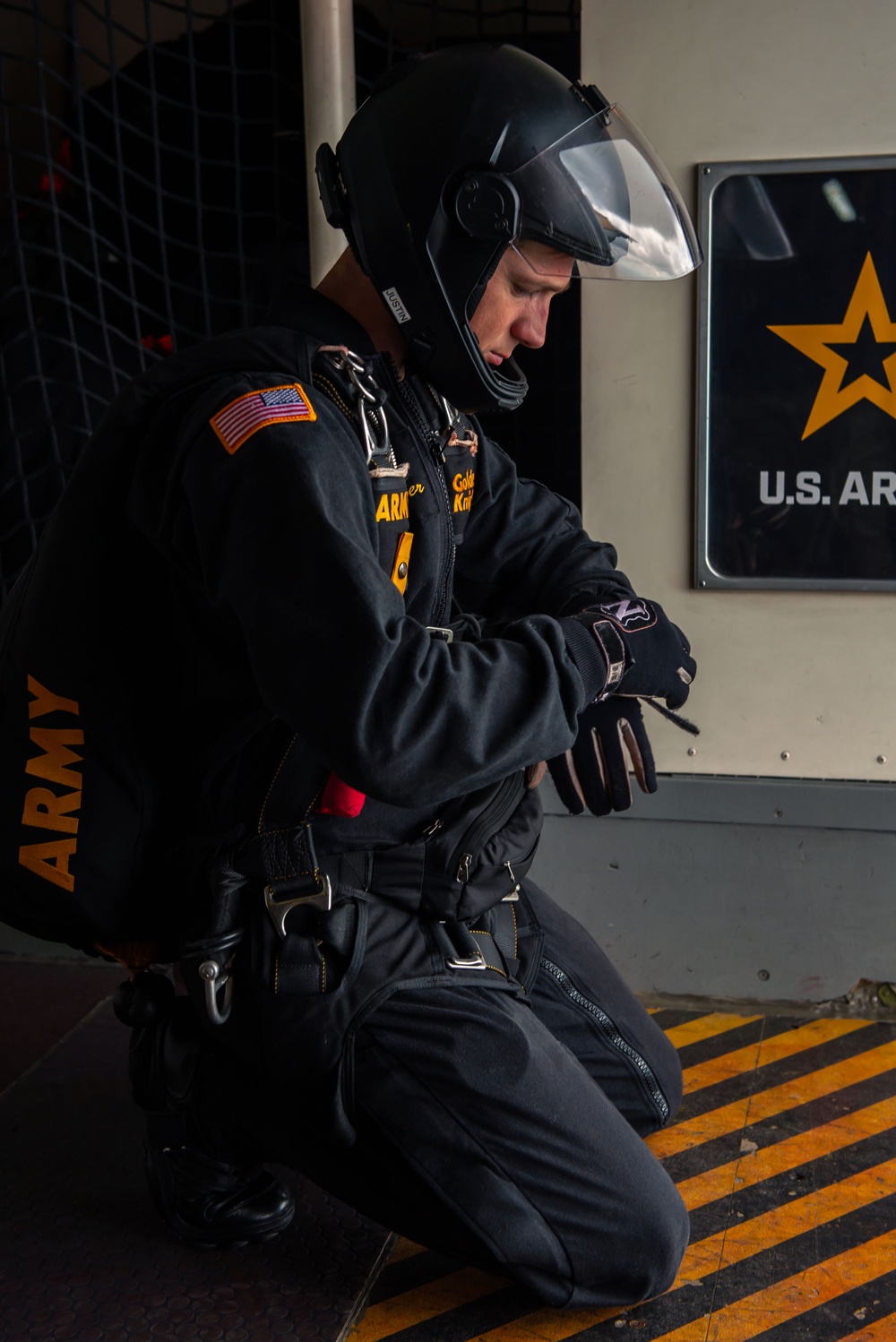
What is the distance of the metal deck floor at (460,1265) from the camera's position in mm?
1913

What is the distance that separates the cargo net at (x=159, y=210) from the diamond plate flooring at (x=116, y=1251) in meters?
1.43

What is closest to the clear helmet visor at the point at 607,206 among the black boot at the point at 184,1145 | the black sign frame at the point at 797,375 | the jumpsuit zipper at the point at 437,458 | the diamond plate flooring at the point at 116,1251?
the jumpsuit zipper at the point at 437,458

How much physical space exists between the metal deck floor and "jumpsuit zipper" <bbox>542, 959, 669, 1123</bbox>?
14 cm

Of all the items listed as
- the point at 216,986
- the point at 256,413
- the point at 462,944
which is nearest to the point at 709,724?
the point at 462,944

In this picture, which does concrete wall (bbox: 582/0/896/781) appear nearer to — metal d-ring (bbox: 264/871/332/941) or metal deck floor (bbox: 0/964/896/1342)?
metal deck floor (bbox: 0/964/896/1342)

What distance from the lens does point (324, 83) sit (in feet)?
9.04

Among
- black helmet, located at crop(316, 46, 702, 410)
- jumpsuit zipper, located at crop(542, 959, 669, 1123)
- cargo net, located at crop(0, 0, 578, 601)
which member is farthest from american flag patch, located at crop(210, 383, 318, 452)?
cargo net, located at crop(0, 0, 578, 601)

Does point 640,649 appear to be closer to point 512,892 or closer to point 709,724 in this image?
point 512,892

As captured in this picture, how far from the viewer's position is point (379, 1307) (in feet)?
6.44

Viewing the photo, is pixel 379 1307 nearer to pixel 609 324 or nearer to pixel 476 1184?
pixel 476 1184

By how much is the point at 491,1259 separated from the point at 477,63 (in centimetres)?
177

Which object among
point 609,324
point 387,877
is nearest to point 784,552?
point 609,324

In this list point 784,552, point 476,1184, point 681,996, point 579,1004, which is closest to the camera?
point 476,1184

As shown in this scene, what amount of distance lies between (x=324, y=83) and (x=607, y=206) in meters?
1.20
